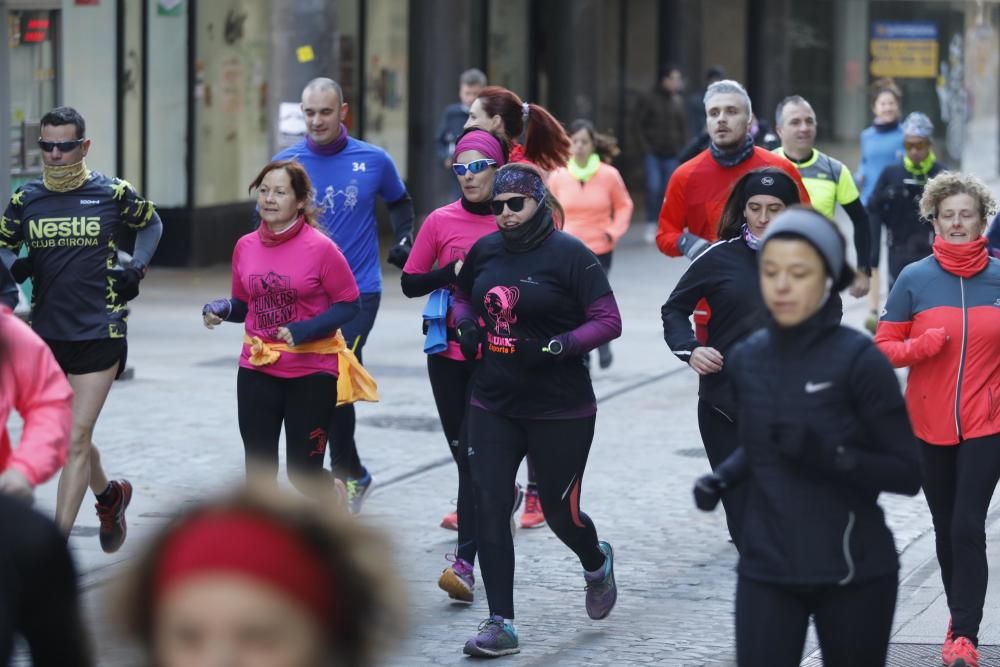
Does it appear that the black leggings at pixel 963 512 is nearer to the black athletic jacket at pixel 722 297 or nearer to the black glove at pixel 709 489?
the black athletic jacket at pixel 722 297

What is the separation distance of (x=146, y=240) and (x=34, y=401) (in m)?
3.79

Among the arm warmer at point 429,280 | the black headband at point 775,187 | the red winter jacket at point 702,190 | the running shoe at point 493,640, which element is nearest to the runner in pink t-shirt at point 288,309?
the arm warmer at point 429,280

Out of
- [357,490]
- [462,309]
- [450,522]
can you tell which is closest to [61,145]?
[462,309]

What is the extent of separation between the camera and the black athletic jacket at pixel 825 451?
4.66 meters

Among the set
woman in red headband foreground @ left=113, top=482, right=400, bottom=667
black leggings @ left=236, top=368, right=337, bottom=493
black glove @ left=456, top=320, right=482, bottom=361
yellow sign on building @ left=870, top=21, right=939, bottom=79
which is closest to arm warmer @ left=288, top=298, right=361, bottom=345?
black leggings @ left=236, top=368, right=337, bottom=493

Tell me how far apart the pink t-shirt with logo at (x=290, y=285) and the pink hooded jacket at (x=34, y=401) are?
3339 mm

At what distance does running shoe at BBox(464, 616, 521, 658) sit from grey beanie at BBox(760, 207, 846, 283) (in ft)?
8.69

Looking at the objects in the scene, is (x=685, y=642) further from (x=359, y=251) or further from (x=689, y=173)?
(x=359, y=251)

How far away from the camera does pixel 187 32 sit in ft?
67.6

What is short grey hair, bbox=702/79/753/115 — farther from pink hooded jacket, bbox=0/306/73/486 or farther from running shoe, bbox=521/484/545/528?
pink hooded jacket, bbox=0/306/73/486

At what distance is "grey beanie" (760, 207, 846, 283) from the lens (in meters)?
4.63

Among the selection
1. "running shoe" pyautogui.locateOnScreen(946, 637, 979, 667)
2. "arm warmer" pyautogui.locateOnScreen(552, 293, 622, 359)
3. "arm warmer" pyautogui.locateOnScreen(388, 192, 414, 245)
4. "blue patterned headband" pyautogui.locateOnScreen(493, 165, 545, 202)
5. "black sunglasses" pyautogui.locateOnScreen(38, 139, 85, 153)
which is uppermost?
"black sunglasses" pyautogui.locateOnScreen(38, 139, 85, 153)

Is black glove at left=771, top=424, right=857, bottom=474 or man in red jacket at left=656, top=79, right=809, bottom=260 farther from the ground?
man in red jacket at left=656, top=79, right=809, bottom=260

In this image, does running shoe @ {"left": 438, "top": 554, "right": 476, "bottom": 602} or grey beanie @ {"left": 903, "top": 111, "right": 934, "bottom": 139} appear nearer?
running shoe @ {"left": 438, "top": 554, "right": 476, "bottom": 602}
